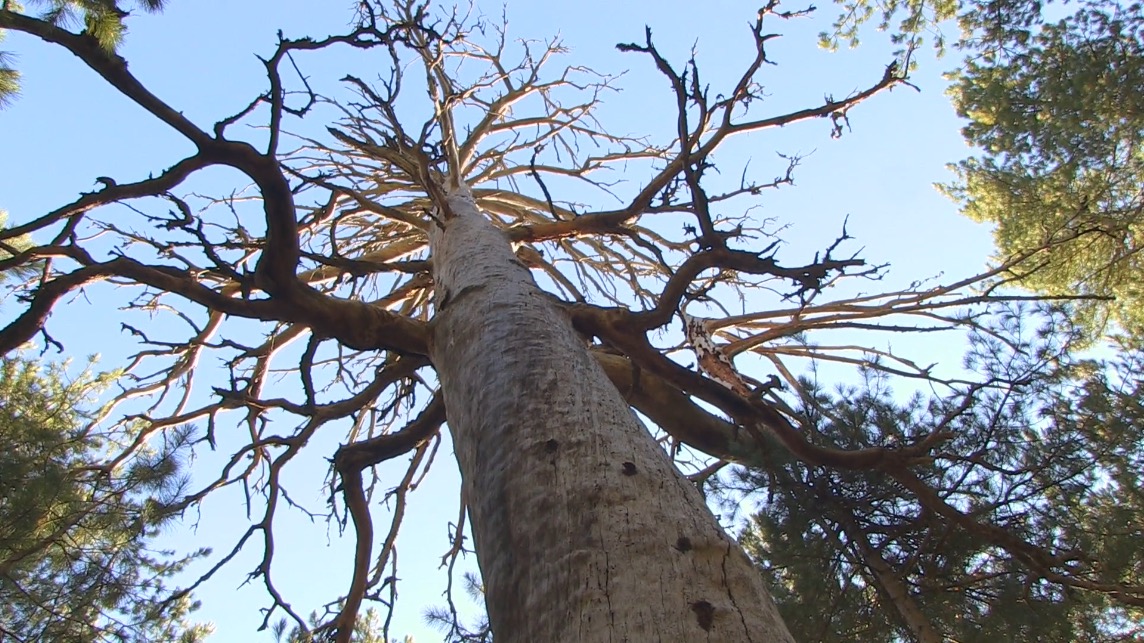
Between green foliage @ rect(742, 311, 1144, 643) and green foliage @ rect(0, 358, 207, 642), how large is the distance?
2891mm

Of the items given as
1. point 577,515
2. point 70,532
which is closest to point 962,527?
point 577,515

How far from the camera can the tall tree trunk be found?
1153 mm

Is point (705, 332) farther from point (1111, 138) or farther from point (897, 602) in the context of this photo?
point (1111, 138)

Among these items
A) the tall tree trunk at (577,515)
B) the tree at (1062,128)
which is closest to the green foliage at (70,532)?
the tall tree trunk at (577,515)

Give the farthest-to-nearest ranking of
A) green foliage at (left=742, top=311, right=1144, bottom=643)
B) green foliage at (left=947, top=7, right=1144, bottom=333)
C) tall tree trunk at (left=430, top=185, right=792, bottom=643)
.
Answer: green foliage at (left=947, top=7, right=1144, bottom=333) → green foliage at (left=742, top=311, right=1144, bottom=643) → tall tree trunk at (left=430, top=185, right=792, bottom=643)

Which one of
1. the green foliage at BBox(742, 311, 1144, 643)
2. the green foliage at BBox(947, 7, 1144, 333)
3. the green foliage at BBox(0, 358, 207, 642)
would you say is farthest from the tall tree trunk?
the green foliage at BBox(947, 7, 1144, 333)

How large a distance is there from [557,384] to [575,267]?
4.51m

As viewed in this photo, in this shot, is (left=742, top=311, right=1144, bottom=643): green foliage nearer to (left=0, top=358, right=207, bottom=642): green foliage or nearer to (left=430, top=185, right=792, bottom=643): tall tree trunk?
(left=430, top=185, right=792, bottom=643): tall tree trunk

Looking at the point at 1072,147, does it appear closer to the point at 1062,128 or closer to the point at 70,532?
the point at 1062,128

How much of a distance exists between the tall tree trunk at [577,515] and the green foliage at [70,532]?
8.51ft

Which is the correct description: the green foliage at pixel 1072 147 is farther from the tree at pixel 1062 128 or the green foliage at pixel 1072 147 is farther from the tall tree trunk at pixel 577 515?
the tall tree trunk at pixel 577 515

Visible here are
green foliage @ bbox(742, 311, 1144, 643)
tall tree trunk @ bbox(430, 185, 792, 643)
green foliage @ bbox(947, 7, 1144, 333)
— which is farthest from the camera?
green foliage @ bbox(947, 7, 1144, 333)

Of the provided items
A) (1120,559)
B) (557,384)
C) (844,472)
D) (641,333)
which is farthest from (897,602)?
(557,384)

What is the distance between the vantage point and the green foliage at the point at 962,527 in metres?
2.85
